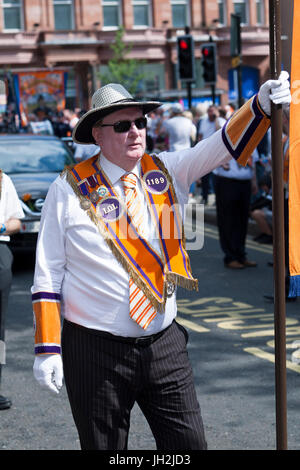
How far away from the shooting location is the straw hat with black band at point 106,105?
346 cm

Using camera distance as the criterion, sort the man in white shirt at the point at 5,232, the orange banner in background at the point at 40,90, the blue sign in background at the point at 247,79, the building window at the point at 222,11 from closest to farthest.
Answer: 1. the man in white shirt at the point at 5,232
2. the orange banner in background at the point at 40,90
3. the blue sign in background at the point at 247,79
4. the building window at the point at 222,11

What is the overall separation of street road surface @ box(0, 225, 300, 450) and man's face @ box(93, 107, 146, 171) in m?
2.02

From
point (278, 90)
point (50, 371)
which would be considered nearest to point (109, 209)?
point (50, 371)

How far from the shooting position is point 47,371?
3.37 metres

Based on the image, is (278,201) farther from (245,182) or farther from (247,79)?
(247,79)

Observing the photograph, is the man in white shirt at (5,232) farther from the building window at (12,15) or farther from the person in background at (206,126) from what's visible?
the building window at (12,15)

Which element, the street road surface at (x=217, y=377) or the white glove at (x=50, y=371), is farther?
the street road surface at (x=217, y=377)

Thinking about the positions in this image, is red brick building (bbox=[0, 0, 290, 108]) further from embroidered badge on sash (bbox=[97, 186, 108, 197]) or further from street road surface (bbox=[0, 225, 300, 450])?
embroidered badge on sash (bbox=[97, 186, 108, 197])

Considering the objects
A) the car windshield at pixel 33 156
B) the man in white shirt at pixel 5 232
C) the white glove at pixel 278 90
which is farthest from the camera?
the car windshield at pixel 33 156

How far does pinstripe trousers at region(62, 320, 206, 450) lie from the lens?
3.38 m

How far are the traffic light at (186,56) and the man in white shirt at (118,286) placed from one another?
16.3 metres

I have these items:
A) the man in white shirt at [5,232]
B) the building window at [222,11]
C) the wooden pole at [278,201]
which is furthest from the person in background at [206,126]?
the building window at [222,11]

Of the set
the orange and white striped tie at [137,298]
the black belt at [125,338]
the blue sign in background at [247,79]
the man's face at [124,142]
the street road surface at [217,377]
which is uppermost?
the man's face at [124,142]

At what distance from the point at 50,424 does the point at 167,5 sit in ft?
149
